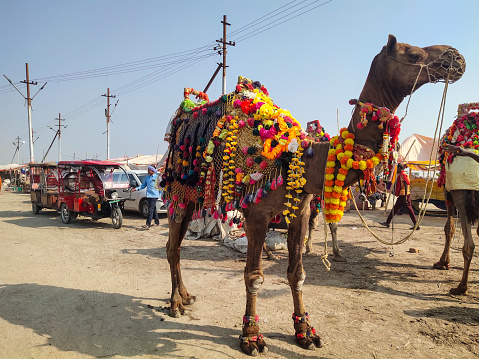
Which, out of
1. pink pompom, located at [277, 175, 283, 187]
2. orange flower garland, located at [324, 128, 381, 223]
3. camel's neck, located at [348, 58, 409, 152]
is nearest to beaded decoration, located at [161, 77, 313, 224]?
pink pompom, located at [277, 175, 283, 187]

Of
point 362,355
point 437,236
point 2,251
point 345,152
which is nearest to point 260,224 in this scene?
point 345,152

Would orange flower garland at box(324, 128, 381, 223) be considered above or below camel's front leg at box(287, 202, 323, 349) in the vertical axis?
above

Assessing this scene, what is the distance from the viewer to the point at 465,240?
5.04 m

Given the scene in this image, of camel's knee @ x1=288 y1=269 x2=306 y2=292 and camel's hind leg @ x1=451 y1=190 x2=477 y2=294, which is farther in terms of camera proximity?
camel's hind leg @ x1=451 y1=190 x2=477 y2=294

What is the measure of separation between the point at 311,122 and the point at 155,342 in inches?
190

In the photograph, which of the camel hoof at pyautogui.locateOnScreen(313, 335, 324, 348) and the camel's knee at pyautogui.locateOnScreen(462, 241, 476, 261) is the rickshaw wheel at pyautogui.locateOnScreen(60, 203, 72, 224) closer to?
the camel hoof at pyautogui.locateOnScreen(313, 335, 324, 348)

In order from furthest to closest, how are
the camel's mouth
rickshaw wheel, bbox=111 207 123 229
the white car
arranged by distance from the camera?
the white car < rickshaw wheel, bbox=111 207 123 229 < the camel's mouth

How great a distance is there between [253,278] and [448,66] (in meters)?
2.65

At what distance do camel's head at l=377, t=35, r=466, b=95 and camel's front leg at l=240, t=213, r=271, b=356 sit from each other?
5.98 feet

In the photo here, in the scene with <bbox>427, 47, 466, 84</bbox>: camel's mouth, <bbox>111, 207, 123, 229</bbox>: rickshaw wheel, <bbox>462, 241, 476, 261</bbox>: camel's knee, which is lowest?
<bbox>111, 207, 123, 229</bbox>: rickshaw wheel

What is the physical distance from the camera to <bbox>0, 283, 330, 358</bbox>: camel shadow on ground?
3.49 metres

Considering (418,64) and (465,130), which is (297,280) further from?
(465,130)

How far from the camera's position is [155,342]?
360cm

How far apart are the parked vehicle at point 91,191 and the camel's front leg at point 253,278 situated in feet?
27.8
